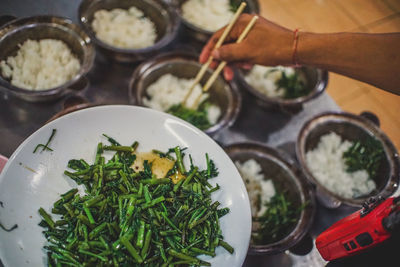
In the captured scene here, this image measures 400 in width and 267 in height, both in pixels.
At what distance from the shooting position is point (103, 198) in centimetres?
173

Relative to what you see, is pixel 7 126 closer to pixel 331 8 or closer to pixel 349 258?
pixel 349 258

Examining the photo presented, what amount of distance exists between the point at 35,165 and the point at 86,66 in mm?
1027

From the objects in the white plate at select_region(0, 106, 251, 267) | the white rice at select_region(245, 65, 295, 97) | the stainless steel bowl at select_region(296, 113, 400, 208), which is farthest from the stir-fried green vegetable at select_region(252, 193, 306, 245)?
the white rice at select_region(245, 65, 295, 97)

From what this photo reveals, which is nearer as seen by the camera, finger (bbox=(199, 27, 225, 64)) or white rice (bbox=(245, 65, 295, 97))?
finger (bbox=(199, 27, 225, 64))

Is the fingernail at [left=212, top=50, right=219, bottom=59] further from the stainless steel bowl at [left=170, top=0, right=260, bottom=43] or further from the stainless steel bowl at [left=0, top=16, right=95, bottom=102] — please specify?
the stainless steel bowl at [left=0, top=16, right=95, bottom=102]

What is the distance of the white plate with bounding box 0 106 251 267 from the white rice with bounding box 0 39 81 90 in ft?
2.61

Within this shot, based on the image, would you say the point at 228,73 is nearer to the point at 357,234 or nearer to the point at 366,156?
Result: the point at 366,156

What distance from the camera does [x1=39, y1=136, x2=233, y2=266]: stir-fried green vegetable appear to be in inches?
62.7

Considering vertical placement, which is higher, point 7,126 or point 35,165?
point 35,165

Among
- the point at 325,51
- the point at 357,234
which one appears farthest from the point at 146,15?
the point at 357,234

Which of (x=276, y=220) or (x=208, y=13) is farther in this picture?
(x=208, y=13)

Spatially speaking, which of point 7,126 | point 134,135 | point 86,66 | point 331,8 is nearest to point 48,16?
point 86,66

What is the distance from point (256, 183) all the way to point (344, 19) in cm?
313

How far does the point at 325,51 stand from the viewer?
7.34 feet
